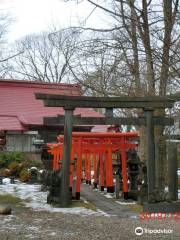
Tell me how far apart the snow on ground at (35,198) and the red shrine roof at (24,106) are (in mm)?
7505

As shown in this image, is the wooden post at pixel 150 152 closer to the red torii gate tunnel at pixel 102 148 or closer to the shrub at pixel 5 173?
the red torii gate tunnel at pixel 102 148

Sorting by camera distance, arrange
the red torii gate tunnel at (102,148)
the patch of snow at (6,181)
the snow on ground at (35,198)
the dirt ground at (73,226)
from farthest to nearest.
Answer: the patch of snow at (6,181) → the red torii gate tunnel at (102,148) → the snow on ground at (35,198) → the dirt ground at (73,226)

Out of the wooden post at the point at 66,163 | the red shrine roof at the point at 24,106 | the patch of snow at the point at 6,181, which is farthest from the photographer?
the red shrine roof at the point at 24,106

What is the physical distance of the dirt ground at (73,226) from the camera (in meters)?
7.50

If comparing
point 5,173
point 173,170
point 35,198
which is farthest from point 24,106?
point 173,170

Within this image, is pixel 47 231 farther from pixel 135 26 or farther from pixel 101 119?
pixel 135 26

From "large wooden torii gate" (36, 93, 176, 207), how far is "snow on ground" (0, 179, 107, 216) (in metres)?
0.51

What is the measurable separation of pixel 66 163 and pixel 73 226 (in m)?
3.08

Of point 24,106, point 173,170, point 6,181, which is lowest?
point 6,181

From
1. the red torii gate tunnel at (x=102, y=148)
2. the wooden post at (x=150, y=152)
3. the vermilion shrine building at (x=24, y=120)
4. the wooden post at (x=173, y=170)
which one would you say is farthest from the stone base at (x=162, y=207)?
the vermilion shrine building at (x=24, y=120)

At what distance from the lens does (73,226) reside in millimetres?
8477

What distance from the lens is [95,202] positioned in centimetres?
1233

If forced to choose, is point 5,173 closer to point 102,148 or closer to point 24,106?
point 102,148

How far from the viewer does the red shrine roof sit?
84.0ft
